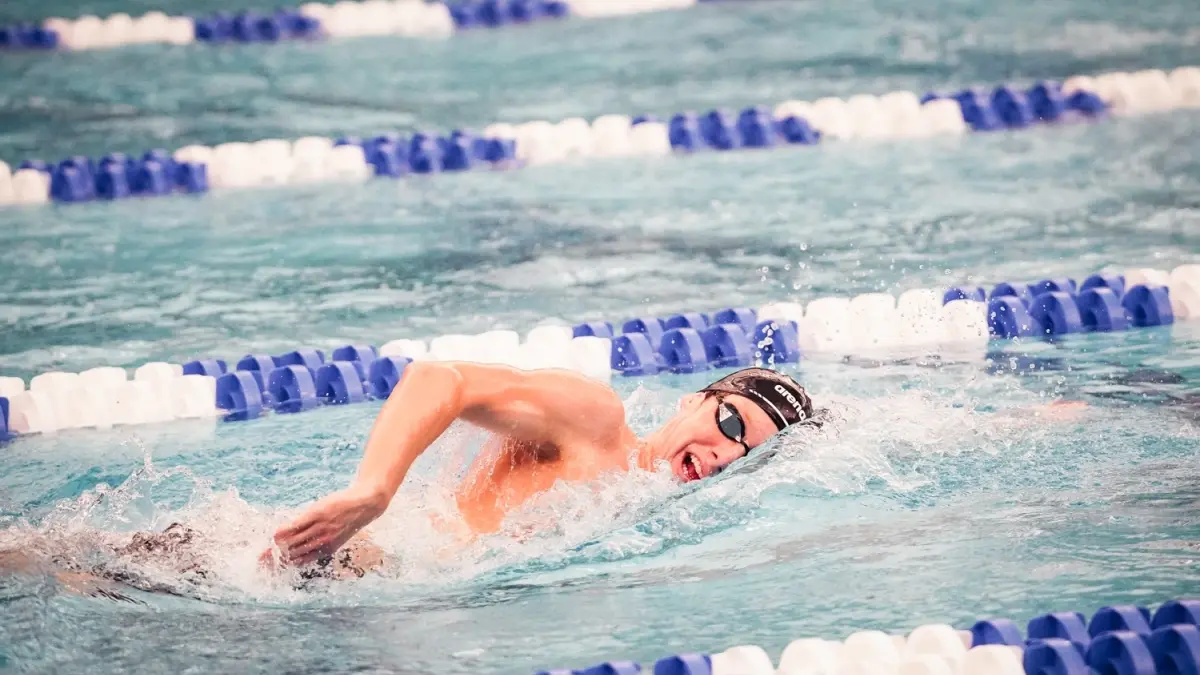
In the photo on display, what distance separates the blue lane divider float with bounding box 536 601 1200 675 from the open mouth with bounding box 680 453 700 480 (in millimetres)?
622

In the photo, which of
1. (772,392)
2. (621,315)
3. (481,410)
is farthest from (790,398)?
(621,315)

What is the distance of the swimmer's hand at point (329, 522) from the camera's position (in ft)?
9.34

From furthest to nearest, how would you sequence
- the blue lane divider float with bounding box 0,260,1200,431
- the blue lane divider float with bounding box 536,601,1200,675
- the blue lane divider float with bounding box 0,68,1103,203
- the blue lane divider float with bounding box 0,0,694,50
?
the blue lane divider float with bounding box 0,0,694,50 → the blue lane divider float with bounding box 0,68,1103,203 → the blue lane divider float with bounding box 0,260,1200,431 → the blue lane divider float with bounding box 536,601,1200,675

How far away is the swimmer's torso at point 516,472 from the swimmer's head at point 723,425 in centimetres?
14

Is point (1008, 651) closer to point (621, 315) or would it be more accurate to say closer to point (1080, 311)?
point (1080, 311)

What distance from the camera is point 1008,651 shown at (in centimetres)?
304

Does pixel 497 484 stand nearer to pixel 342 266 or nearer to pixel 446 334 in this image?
pixel 446 334

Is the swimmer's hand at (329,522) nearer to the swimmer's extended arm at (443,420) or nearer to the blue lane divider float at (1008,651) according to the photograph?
the swimmer's extended arm at (443,420)

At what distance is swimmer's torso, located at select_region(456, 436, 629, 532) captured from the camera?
3.50m

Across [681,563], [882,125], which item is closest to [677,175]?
[882,125]

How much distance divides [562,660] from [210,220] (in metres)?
5.03

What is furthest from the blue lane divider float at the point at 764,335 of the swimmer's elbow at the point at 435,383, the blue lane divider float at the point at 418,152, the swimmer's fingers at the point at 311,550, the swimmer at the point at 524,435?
the blue lane divider float at the point at 418,152

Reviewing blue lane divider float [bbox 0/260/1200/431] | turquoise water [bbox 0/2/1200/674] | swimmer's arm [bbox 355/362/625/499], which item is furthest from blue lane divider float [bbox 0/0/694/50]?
swimmer's arm [bbox 355/362/625/499]

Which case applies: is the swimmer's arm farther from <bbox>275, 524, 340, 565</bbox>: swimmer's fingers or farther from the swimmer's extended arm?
<bbox>275, 524, 340, 565</bbox>: swimmer's fingers
